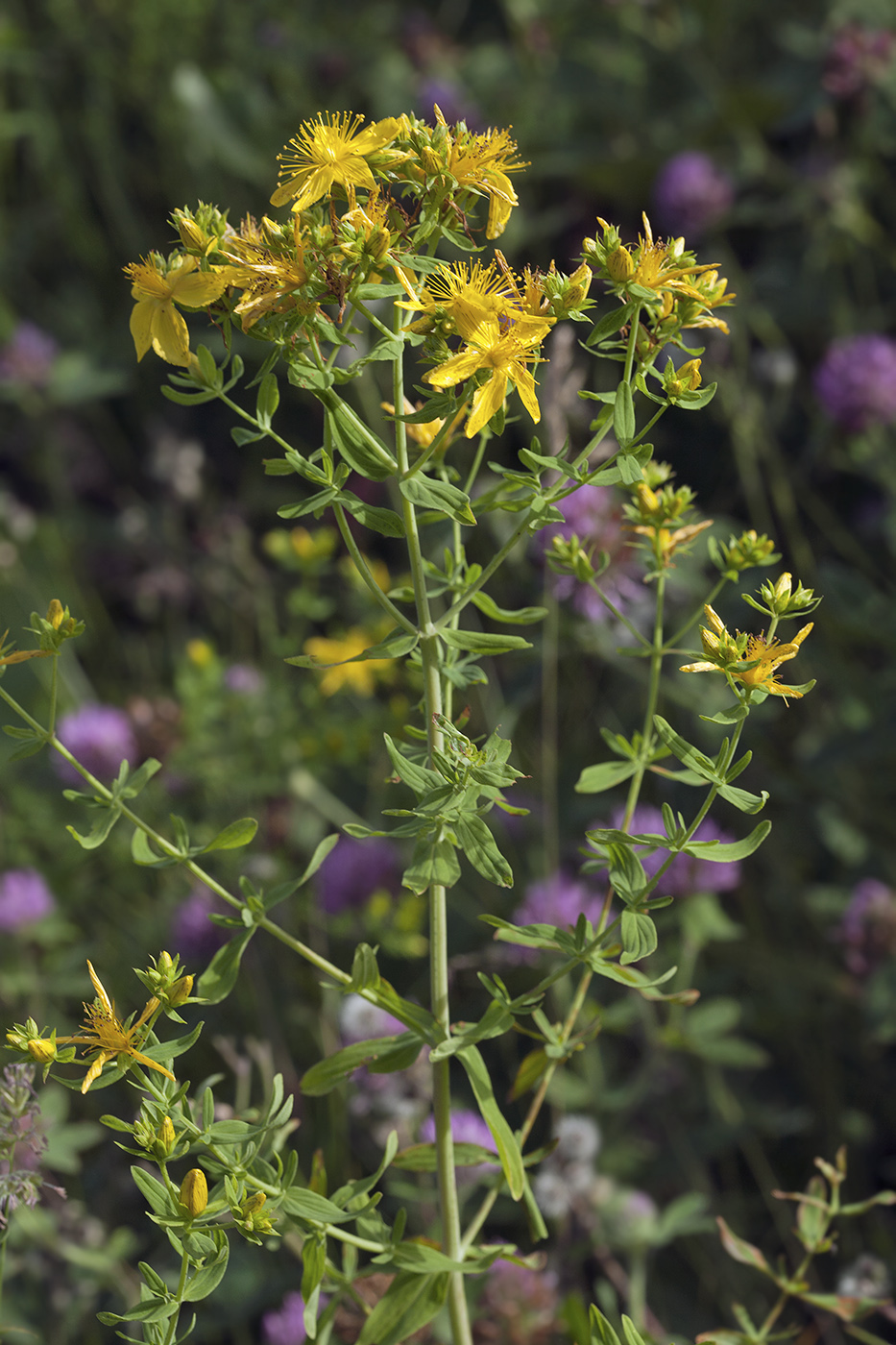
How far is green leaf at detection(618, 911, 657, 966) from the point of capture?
22.4 inches

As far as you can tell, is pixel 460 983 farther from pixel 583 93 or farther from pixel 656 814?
pixel 583 93

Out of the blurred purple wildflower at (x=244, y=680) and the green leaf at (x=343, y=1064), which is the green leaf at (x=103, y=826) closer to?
the green leaf at (x=343, y=1064)

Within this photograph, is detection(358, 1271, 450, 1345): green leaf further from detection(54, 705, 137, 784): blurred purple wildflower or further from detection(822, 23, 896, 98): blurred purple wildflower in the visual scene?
detection(822, 23, 896, 98): blurred purple wildflower

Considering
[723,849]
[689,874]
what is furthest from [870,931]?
[723,849]

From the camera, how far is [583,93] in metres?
2.03

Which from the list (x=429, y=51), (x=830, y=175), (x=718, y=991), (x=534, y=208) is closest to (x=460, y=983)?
(x=718, y=991)

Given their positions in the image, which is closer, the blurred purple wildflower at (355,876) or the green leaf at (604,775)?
the green leaf at (604,775)

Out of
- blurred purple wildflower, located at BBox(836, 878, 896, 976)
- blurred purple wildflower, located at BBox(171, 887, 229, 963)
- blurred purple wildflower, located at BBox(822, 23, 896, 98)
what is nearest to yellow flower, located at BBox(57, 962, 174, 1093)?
blurred purple wildflower, located at BBox(171, 887, 229, 963)

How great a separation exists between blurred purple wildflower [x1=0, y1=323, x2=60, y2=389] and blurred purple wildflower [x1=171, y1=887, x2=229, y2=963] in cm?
108

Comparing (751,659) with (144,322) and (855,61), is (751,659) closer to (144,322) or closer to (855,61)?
(144,322)

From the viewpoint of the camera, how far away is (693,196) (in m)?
1.74

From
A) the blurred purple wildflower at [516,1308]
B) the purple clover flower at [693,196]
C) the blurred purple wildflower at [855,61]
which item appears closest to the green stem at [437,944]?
the blurred purple wildflower at [516,1308]

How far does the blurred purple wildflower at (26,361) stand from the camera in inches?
78.4

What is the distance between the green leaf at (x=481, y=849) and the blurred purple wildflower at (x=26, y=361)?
1.69 metres
